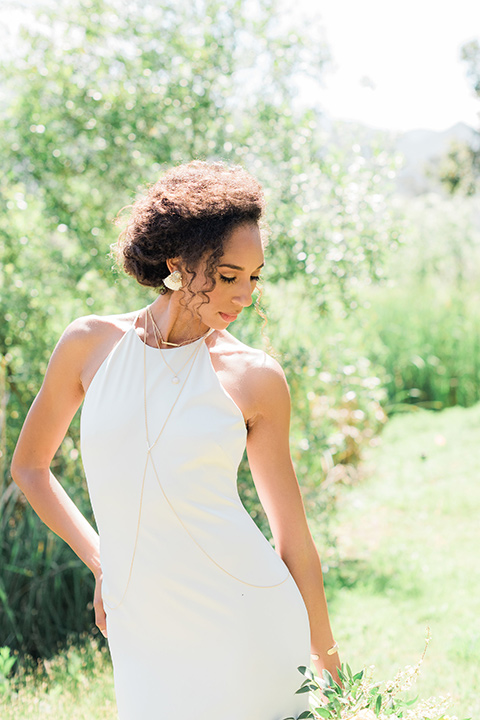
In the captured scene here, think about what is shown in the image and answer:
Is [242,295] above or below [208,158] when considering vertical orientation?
below

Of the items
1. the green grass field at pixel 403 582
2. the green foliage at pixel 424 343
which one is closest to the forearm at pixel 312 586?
the green grass field at pixel 403 582

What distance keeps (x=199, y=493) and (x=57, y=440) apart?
0.51 m

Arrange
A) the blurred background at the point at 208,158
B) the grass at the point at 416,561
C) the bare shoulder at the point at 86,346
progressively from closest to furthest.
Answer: the bare shoulder at the point at 86,346 < the grass at the point at 416,561 < the blurred background at the point at 208,158

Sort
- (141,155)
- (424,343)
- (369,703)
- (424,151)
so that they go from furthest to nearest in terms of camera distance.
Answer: (424,151) < (424,343) < (141,155) < (369,703)

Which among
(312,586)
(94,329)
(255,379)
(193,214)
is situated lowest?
(312,586)

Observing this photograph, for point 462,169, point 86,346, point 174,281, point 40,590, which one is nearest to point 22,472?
point 86,346

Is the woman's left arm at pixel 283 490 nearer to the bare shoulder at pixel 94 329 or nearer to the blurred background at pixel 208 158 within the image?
the bare shoulder at pixel 94 329

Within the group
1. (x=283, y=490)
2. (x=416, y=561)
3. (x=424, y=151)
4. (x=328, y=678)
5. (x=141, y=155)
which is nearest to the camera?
(x=328, y=678)

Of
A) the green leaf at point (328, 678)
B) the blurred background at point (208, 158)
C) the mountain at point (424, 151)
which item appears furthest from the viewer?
the mountain at point (424, 151)

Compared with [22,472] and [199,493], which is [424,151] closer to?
[22,472]

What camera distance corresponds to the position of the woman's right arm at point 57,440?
1.97 metres

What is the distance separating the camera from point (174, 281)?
1884mm

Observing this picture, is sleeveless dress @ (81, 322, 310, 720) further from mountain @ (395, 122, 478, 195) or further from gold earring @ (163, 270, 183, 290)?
mountain @ (395, 122, 478, 195)

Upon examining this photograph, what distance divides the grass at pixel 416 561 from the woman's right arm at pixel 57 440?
1971mm
